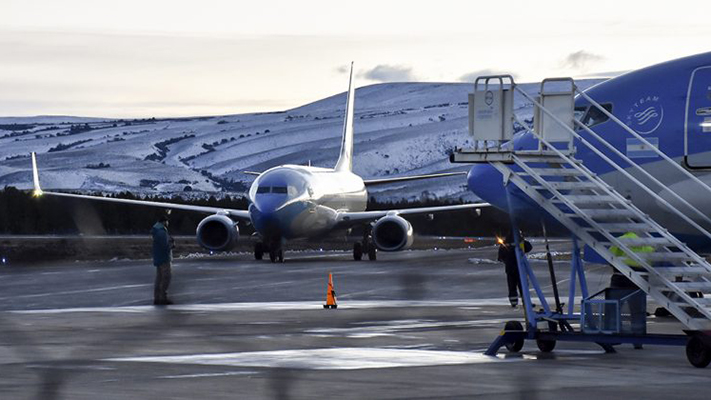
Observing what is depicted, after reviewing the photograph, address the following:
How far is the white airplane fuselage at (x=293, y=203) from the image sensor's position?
178 feet

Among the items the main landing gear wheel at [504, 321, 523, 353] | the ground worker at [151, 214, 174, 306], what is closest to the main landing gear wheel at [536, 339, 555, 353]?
the main landing gear wheel at [504, 321, 523, 353]

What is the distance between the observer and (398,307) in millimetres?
29547

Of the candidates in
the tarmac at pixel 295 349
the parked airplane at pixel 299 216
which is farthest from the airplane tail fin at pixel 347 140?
the tarmac at pixel 295 349

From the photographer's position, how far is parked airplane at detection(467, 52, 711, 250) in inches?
817

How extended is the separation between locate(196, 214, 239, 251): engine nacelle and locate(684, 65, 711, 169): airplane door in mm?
36598

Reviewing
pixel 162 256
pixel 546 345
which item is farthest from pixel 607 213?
pixel 162 256

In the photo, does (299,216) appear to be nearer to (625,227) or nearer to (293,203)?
(293,203)

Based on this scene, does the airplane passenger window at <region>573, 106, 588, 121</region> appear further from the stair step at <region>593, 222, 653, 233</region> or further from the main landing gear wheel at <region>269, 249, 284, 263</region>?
the main landing gear wheel at <region>269, 249, 284, 263</region>

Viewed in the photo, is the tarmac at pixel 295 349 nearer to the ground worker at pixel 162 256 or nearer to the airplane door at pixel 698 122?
the ground worker at pixel 162 256

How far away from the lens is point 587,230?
61.9 feet

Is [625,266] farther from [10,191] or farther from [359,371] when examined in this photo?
[10,191]

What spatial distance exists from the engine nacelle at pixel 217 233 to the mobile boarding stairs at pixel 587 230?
120 feet

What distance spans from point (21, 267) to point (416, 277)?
14.6 meters

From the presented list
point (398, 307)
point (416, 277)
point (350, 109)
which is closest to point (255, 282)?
point (416, 277)
